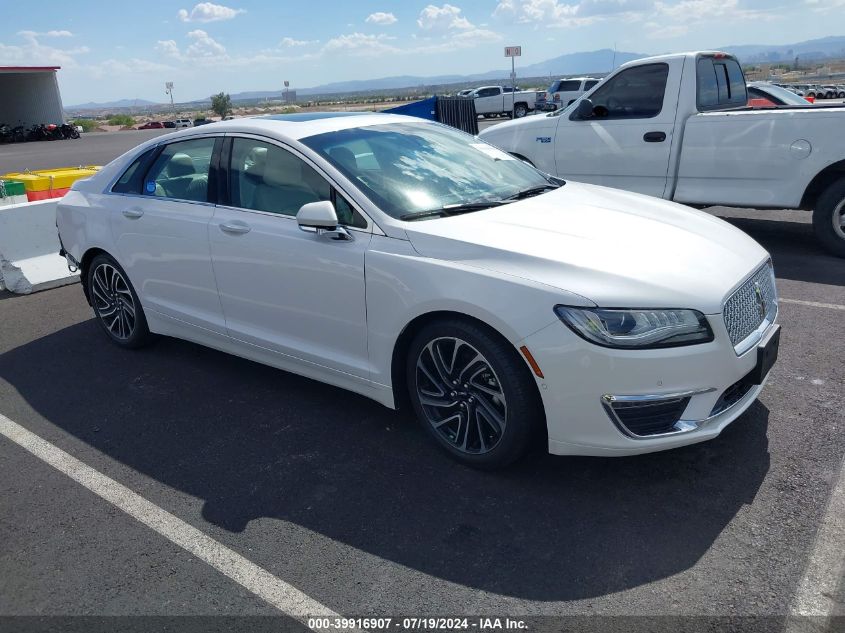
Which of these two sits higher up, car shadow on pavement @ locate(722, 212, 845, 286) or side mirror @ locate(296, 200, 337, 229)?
side mirror @ locate(296, 200, 337, 229)

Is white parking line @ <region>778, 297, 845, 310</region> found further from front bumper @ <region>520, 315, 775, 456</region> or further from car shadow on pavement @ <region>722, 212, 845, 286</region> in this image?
front bumper @ <region>520, 315, 775, 456</region>

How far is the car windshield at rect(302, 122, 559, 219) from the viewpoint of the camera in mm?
3766

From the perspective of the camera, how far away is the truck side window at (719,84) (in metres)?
7.52

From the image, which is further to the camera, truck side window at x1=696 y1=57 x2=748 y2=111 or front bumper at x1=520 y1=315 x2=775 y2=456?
truck side window at x1=696 y1=57 x2=748 y2=111

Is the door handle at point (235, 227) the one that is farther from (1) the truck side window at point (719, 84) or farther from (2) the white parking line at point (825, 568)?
(1) the truck side window at point (719, 84)

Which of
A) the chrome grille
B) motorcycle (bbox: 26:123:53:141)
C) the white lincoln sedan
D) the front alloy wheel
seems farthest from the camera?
motorcycle (bbox: 26:123:53:141)

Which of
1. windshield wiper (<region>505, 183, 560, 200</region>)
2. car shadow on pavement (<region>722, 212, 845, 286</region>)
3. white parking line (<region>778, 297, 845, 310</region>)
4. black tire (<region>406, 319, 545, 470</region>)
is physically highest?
windshield wiper (<region>505, 183, 560, 200</region>)

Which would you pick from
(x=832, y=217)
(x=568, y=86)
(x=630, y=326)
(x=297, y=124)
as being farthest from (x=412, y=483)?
(x=568, y=86)

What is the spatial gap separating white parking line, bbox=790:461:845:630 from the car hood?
3.22 ft

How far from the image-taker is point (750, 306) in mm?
3314

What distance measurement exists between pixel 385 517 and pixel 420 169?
1.95 meters

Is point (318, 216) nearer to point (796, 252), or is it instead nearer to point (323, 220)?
point (323, 220)

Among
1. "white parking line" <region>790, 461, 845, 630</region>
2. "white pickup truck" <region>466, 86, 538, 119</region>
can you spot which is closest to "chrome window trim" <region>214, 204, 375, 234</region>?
"white parking line" <region>790, 461, 845, 630</region>

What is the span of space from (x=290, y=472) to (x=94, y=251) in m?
2.89
